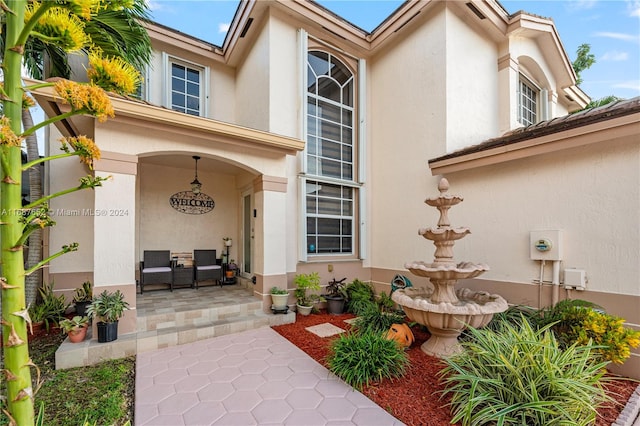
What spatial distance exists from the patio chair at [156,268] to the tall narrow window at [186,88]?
3.79 m

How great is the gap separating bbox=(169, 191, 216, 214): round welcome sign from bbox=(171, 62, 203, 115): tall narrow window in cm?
229

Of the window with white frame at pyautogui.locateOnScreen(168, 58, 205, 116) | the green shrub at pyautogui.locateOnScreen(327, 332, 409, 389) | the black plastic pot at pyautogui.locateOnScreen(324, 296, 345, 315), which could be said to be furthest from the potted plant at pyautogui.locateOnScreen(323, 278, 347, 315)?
the window with white frame at pyautogui.locateOnScreen(168, 58, 205, 116)

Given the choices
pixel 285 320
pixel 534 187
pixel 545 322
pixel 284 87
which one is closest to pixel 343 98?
pixel 284 87

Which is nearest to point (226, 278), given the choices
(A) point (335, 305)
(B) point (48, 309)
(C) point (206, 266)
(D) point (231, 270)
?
(D) point (231, 270)

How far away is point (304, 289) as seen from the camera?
6094mm

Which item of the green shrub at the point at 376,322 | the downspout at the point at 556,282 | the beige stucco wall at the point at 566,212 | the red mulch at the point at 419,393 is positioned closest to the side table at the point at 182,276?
the red mulch at the point at 419,393

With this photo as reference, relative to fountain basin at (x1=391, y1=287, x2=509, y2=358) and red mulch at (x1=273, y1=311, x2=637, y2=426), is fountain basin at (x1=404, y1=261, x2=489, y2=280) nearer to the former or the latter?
fountain basin at (x1=391, y1=287, x2=509, y2=358)

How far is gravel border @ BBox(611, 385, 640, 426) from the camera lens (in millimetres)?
2727

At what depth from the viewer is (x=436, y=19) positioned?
634 cm

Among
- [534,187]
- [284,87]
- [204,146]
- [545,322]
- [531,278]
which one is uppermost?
[284,87]

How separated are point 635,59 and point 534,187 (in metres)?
3.63

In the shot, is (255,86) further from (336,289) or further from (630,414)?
(630,414)

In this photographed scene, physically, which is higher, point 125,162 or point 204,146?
point 204,146

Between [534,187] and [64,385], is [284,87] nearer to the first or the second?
[534,187]
